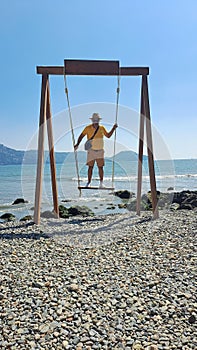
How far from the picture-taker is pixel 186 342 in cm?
282

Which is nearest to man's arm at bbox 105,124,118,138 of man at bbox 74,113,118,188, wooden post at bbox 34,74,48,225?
man at bbox 74,113,118,188

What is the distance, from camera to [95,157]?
7.18 meters

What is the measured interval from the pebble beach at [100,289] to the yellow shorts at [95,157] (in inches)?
63.6

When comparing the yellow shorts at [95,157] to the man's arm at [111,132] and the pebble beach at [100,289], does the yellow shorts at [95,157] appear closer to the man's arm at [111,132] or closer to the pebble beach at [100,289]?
the man's arm at [111,132]

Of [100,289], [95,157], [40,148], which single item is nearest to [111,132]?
[95,157]

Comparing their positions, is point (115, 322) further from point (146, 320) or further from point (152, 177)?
point (152, 177)

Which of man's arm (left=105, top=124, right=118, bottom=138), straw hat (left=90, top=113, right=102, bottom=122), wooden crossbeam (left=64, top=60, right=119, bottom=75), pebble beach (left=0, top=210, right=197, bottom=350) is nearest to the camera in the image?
pebble beach (left=0, top=210, right=197, bottom=350)

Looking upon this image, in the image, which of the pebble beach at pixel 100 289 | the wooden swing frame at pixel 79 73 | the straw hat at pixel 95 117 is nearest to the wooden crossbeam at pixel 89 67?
the wooden swing frame at pixel 79 73

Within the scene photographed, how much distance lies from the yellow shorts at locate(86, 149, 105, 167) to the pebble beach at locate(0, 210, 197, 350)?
162 cm

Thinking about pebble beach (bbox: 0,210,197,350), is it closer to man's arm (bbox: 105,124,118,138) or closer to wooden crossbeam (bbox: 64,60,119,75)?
man's arm (bbox: 105,124,118,138)

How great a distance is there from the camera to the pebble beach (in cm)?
290

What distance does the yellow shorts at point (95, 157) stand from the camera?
7121 millimetres

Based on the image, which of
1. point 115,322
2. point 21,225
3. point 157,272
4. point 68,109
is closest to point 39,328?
point 115,322

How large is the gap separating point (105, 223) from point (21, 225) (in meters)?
1.59
